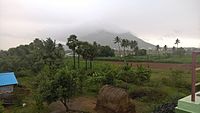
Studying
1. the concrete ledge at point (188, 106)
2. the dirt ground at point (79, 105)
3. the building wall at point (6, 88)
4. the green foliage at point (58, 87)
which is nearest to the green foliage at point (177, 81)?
the dirt ground at point (79, 105)

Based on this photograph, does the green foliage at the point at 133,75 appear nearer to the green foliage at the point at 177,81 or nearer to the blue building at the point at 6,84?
the green foliage at the point at 177,81

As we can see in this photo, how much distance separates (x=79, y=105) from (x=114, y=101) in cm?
304

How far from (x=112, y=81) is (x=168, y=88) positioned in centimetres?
489

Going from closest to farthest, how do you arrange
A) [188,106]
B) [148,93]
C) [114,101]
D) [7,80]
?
[188,106]
[114,101]
[148,93]
[7,80]

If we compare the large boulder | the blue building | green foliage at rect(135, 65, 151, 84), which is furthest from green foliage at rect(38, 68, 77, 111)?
green foliage at rect(135, 65, 151, 84)

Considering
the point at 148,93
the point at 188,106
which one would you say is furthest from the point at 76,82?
the point at 188,106

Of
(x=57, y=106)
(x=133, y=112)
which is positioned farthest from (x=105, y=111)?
(x=57, y=106)

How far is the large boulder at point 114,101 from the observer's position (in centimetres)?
1289

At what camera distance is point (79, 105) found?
15.0m

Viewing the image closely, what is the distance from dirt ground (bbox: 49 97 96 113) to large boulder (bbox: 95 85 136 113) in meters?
0.92

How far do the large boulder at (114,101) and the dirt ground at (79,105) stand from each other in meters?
0.92

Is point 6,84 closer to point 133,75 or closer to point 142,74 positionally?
point 133,75

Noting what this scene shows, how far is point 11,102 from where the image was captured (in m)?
15.9

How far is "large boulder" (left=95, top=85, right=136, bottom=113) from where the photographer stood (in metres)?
12.9
